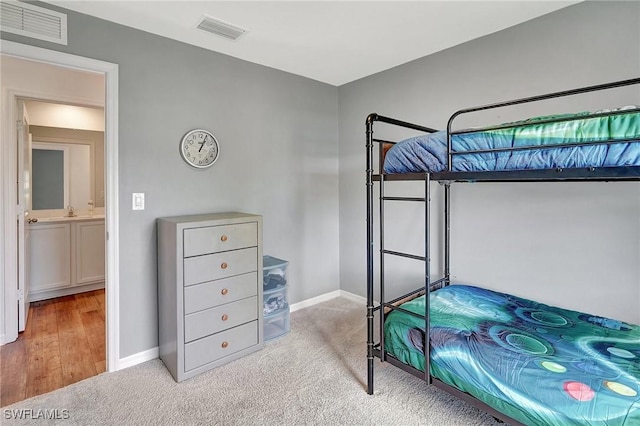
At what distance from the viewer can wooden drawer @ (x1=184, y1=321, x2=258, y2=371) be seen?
2.22 meters

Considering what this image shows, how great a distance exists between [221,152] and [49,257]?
263 centimetres

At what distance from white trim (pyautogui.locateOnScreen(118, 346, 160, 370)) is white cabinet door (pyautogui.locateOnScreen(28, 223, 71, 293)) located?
2195mm

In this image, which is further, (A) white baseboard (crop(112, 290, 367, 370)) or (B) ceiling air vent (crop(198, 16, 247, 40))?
(A) white baseboard (crop(112, 290, 367, 370))

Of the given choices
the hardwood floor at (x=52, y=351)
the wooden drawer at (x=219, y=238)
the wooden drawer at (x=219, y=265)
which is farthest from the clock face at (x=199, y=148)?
the hardwood floor at (x=52, y=351)

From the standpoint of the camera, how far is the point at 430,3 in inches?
80.7

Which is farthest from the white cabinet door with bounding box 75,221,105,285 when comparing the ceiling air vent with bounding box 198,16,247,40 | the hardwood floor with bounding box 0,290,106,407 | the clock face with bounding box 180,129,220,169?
the ceiling air vent with bounding box 198,16,247,40

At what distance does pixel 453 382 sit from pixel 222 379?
1467 mm

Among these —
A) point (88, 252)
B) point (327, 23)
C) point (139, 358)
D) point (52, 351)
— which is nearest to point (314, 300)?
point (139, 358)

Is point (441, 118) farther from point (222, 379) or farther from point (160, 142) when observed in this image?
point (222, 379)

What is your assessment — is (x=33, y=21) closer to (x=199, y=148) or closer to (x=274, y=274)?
(x=199, y=148)

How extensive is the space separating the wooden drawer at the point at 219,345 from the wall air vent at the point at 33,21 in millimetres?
2149

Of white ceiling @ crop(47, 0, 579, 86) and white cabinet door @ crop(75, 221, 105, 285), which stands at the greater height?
white ceiling @ crop(47, 0, 579, 86)

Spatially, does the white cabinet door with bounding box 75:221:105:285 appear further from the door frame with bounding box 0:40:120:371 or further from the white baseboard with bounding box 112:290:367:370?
the white baseboard with bounding box 112:290:367:370

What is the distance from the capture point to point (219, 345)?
7.72 ft
